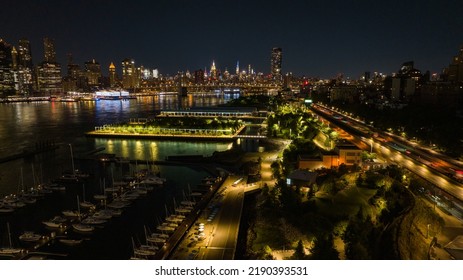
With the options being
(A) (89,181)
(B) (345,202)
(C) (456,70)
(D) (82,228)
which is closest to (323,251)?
(B) (345,202)

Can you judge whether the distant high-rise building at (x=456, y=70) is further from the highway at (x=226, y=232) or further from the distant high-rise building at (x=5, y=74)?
the distant high-rise building at (x=5, y=74)

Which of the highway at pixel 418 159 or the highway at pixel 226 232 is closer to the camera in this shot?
the highway at pixel 226 232

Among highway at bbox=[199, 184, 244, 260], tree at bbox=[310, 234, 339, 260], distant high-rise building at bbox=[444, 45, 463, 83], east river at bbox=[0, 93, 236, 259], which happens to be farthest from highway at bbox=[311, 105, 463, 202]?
distant high-rise building at bbox=[444, 45, 463, 83]

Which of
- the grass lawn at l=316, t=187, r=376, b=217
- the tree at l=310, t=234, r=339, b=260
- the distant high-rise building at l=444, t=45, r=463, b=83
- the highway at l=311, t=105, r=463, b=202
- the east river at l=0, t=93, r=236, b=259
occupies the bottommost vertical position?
the east river at l=0, t=93, r=236, b=259

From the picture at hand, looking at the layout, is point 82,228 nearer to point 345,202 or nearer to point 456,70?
point 345,202

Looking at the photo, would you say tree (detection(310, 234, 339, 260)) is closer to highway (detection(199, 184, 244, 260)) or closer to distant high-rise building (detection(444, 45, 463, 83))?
highway (detection(199, 184, 244, 260))

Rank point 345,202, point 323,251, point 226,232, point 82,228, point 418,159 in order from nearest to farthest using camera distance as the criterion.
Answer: point 323,251 < point 226,232 < point 345,202 < point 82,228 < point 418,159

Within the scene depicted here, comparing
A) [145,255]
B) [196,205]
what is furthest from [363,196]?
[145,255]

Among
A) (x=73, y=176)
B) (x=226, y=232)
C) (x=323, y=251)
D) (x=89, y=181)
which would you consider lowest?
(x=89, y=181)

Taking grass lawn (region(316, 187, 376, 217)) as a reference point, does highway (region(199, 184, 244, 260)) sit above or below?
below

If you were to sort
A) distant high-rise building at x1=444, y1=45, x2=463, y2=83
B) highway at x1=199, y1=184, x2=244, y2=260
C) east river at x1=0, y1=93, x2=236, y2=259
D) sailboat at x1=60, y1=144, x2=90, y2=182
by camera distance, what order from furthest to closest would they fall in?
distant high-rise building at x1=444, y1=45, x2=463, y2=83, sailboat at x1=60, y1=144, x2=90, y2=182, east river at x1=0, y1=93, x2=236, y2=259, highway at x1=199, y1=184, x2=244, y2=260

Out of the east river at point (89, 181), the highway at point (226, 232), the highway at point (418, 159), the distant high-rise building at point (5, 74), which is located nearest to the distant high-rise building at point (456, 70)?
the highway at point (418, 159)
